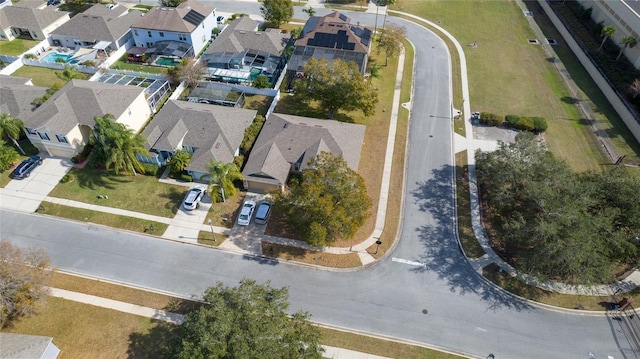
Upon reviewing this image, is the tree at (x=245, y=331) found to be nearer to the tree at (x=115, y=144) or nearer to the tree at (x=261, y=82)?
the tree at (x=115, y=144)

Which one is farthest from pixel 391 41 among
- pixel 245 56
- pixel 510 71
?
pixel 245 56

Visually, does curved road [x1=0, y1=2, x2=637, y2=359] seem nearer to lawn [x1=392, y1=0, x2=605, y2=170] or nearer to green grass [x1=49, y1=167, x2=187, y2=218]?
green grass [x1=49, y1=167, x2=187, y2=218]

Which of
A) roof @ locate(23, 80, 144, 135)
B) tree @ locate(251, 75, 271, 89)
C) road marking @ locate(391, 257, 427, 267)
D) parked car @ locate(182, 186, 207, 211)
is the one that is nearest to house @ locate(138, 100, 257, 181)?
parked car @ locate(182, 186, 207, 211)

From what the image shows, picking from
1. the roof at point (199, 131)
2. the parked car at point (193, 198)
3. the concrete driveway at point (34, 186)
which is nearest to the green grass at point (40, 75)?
the concrete driveway at point (34, 186)

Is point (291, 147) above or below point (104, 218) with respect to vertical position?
above

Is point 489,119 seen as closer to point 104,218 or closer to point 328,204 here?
point 328,204
